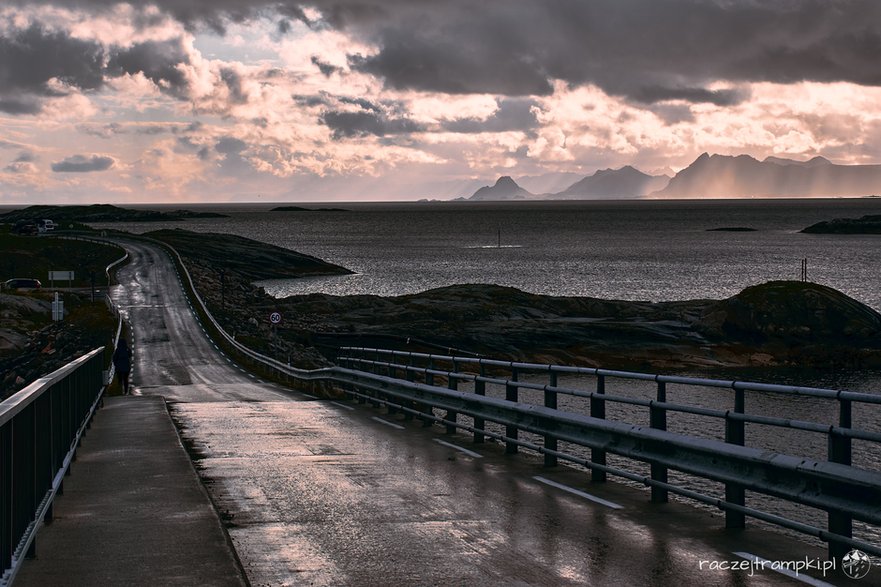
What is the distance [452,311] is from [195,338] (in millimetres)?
17937

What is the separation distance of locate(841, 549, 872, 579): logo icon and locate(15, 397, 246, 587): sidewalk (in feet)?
16.0

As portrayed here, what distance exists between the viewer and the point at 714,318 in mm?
67312

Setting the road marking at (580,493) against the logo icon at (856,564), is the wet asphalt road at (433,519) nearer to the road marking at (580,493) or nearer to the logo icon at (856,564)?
the road marking at (580,493)

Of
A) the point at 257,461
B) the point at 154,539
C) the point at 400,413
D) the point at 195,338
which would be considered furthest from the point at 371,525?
the point at 195,338

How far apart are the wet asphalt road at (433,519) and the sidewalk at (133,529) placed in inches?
13.9

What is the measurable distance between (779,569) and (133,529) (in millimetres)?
5955

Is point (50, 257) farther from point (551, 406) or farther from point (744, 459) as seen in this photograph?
point (744, 459)

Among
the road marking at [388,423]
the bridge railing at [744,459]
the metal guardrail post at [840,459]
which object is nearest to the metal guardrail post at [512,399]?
the bridge railing at [744,459]

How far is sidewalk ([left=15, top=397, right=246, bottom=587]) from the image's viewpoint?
859 cm

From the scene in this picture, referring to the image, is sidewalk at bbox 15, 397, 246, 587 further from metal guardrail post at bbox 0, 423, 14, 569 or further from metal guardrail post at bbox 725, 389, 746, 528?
metal guardrail post at bbox 725, 389, 746, 528

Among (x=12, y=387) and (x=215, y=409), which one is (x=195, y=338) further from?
(x=215, y=409)

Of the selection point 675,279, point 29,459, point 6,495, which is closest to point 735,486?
point 29,459

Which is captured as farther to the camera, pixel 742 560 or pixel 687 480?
pixel 687 480

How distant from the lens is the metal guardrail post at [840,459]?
8.62 meters
